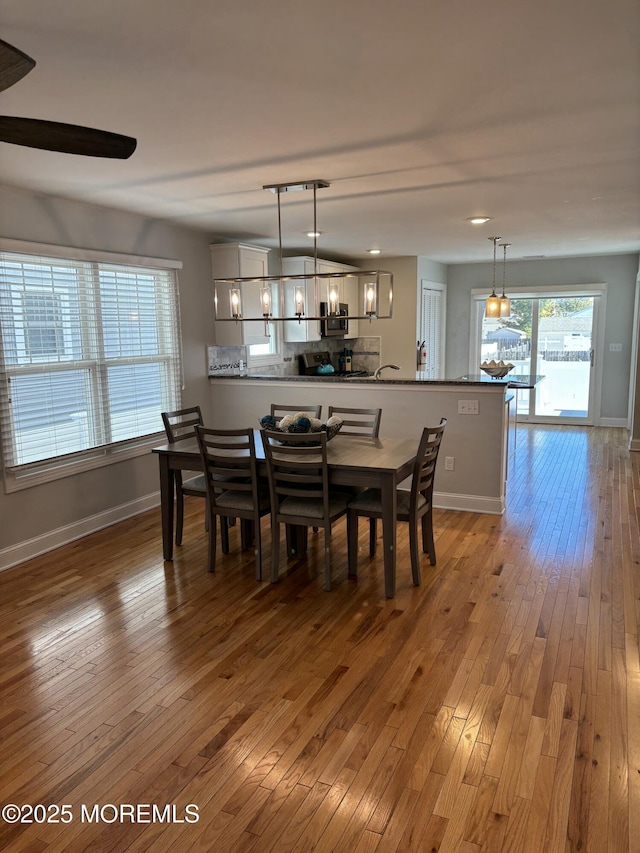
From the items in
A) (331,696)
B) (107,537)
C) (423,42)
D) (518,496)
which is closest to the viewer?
(423,42)

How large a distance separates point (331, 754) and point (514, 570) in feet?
6.76

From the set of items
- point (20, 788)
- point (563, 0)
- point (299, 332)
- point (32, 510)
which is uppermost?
point (563, 0)

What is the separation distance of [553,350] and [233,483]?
22.6 ft

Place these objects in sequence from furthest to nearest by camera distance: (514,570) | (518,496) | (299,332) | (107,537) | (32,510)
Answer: (299,332)
(518,496)
(107,537)
(32,510)
(514,570)

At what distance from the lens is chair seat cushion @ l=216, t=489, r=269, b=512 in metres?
3.79

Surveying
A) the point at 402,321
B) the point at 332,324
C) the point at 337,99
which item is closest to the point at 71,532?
the point at 337,99

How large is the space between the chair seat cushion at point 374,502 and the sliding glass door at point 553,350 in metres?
6.04

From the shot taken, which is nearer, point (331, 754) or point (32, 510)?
point (331, 754)

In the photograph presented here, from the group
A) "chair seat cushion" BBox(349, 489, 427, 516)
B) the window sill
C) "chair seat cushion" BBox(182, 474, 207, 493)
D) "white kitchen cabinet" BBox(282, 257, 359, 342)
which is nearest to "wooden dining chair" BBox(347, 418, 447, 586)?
"chair seat cushion" BBox(349, 489, 427, 516)

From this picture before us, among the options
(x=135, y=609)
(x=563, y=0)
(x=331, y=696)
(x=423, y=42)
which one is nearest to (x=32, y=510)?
(x=135, y=609)

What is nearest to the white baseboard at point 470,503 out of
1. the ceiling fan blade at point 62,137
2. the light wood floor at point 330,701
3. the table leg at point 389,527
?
the light wood floor at point 330,701

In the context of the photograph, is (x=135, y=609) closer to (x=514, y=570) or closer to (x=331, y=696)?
(x=331, y=696)

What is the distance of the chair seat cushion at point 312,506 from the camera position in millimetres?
3561

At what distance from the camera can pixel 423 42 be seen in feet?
6.41
